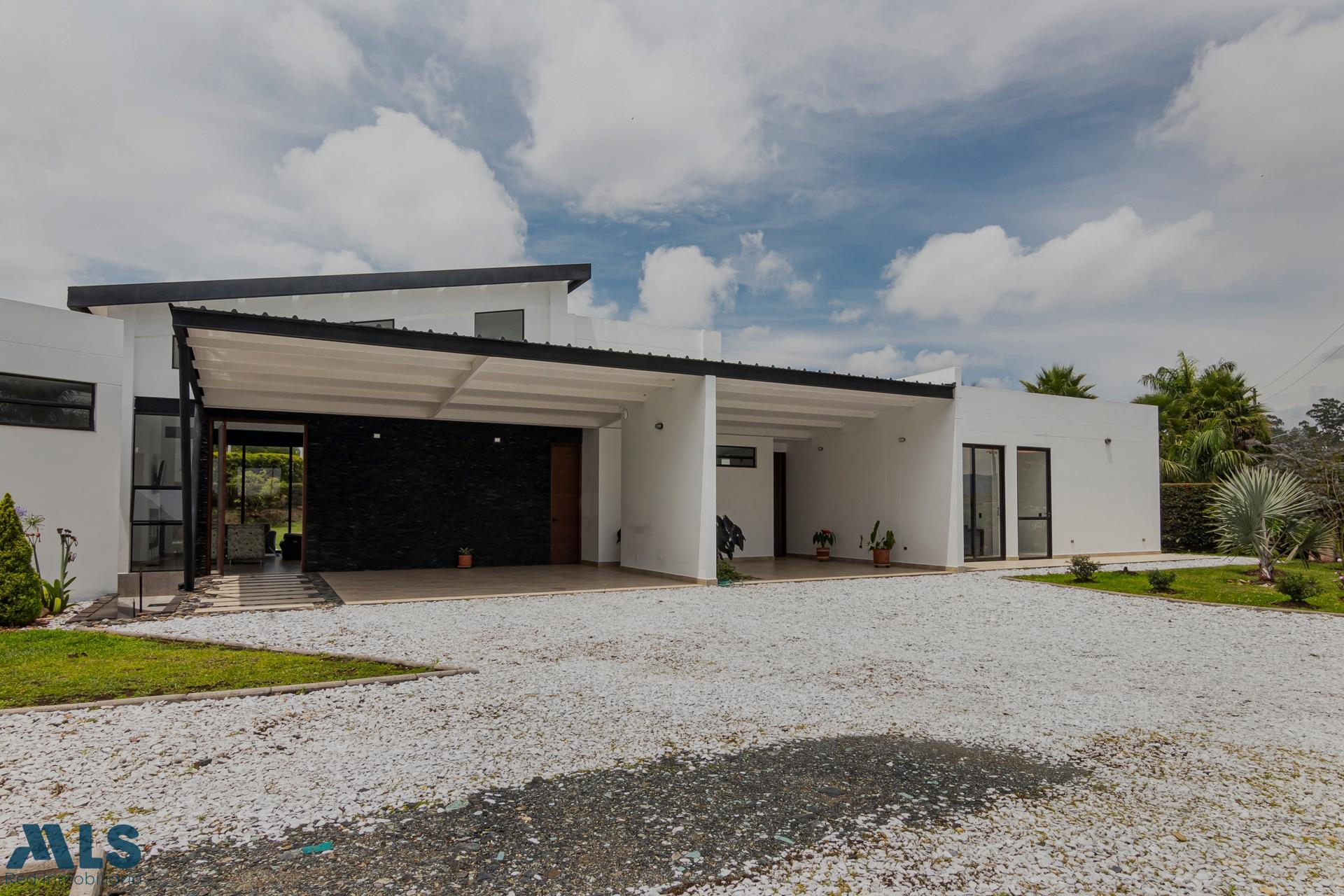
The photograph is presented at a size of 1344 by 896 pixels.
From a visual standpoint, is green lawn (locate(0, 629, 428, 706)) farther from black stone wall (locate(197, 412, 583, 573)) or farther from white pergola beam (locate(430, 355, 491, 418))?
black stone wall (locate(197, 412, 583, 573))

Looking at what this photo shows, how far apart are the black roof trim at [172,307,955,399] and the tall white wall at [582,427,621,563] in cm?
369

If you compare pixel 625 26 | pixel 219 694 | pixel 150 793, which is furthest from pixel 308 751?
pixel 625 26

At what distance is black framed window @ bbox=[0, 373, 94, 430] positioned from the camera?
28.8 ft

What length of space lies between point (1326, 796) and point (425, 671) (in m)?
5.00

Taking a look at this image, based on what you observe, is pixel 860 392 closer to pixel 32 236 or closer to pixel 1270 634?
pixel 1270 634

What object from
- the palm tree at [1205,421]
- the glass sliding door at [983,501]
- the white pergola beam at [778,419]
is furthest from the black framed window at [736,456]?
the palm tree at [1205,421]

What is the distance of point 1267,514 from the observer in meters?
11.4

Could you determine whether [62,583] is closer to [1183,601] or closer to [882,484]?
[882,484]

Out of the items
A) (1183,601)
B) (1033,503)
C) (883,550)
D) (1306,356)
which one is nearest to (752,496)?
(883,550)

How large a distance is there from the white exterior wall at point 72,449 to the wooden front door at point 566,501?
22.1ft

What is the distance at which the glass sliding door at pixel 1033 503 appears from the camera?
14.6 metres

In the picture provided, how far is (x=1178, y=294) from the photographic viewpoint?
24.3 meters

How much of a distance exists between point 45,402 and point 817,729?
31.9 feet

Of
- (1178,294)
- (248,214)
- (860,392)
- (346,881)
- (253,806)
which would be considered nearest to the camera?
(346,881)
